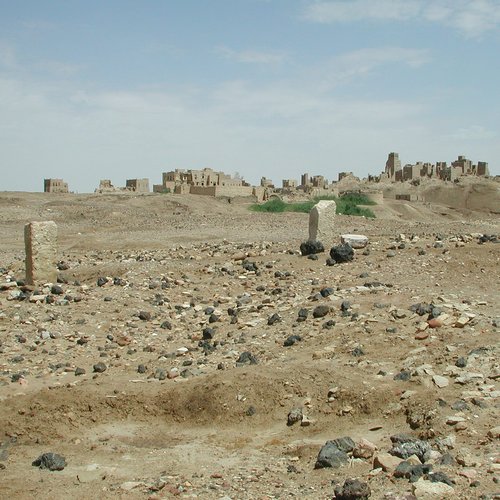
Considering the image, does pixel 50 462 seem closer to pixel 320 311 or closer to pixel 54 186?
pixel 320 311

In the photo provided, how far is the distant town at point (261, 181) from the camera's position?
39.0 metres

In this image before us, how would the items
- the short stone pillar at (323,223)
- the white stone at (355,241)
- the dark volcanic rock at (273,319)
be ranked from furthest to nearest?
the short stone pillar at (323,223) → the white stone at (355,241) → the dark volcanic rock at (273,319)

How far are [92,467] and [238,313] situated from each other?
412 cm

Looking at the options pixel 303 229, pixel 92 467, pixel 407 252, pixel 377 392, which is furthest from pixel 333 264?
pixel 303 229

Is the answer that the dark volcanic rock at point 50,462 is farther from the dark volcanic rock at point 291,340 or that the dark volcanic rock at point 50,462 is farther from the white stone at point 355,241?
the white stone at point 355,241

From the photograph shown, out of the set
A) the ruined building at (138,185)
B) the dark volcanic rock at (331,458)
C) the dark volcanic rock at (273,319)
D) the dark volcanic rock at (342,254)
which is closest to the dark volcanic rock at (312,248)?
the dark volcanic rock at (342,254)

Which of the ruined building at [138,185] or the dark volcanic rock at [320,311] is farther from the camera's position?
the ruined building at [138,185]

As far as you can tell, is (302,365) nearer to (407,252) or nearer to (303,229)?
(407,252)

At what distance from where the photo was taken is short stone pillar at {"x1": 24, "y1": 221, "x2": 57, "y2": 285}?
33.5 ft

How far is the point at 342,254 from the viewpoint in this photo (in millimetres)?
10914

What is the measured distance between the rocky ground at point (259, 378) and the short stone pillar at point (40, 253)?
278 millimetres

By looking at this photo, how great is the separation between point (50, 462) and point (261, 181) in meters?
47.1

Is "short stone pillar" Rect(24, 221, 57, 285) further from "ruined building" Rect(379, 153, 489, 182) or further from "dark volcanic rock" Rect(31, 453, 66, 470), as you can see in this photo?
"ruined building" Rect(379, 153, 489, 182)

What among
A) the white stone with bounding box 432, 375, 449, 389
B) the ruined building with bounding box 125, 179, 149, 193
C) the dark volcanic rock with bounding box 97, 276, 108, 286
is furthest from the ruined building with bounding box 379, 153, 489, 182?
the white stone with bounding box 432, 375, 449, 389
